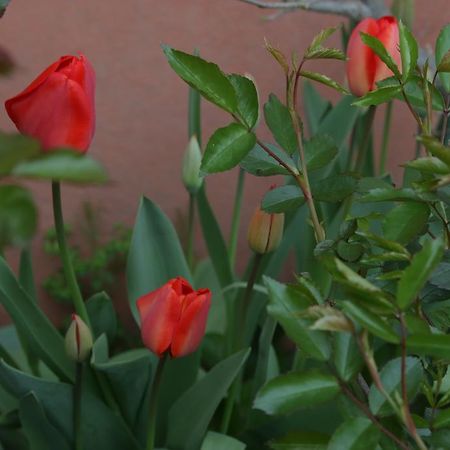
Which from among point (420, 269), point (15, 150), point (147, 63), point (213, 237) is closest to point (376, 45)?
point (420, 269)

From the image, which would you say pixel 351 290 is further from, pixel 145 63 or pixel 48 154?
pixel 145 63

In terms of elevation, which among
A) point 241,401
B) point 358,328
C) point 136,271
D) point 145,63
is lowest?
point 241,401

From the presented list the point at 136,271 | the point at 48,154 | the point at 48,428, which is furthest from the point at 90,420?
the point at 48,154

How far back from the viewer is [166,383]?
3.37 ft

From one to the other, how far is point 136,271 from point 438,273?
57 cm

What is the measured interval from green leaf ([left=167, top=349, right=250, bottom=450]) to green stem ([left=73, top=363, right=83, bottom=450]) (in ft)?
0.37

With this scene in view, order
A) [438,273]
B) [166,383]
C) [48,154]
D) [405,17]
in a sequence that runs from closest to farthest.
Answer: [48,154] → [438,273] → [166,383] → [405,17]

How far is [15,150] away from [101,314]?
777 millimetres

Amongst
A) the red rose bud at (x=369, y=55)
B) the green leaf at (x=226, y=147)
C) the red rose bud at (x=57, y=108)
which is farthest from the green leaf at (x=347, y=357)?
the red rose bud at (x=369, y=55)

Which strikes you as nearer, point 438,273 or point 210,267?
point 438,273

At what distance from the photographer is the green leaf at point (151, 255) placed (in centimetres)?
102

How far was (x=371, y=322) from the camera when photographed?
375 millimetres

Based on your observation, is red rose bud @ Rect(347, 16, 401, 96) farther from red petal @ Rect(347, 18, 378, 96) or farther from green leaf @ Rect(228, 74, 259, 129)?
green leaf @ Rect(228, 74, 259, 129)

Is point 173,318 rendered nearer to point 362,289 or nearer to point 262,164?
point 262,164
